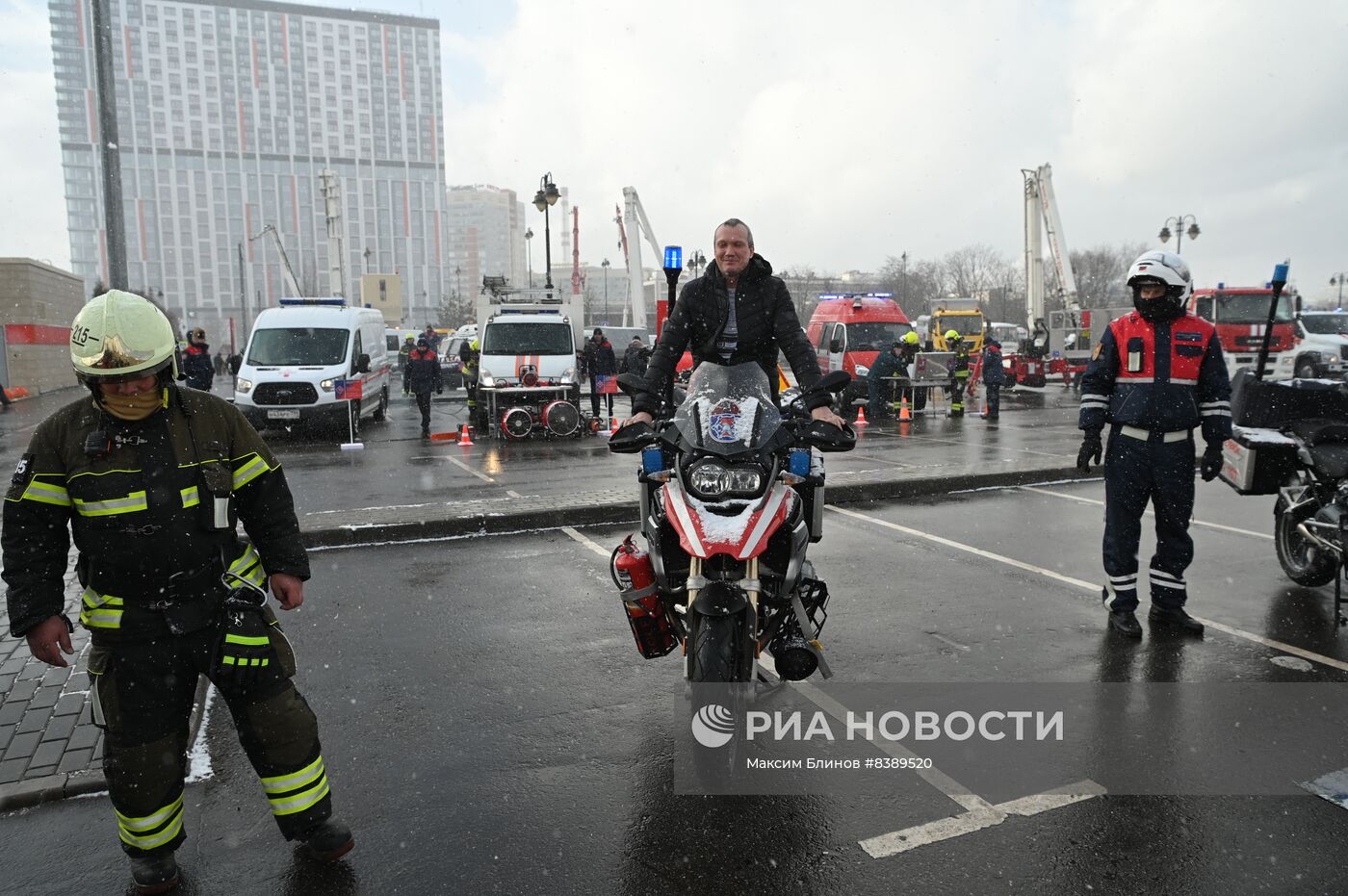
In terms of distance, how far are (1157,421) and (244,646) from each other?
4.89 meters

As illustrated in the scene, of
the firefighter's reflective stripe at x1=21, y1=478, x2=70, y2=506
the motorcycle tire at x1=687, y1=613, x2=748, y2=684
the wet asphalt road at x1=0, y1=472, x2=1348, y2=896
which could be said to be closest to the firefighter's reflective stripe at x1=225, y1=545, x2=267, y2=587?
the firefighter's reflective stripe at x1=21, y1=478, x2=70, y2=506

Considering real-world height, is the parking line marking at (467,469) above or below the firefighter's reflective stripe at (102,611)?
below

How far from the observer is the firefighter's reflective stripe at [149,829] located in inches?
117

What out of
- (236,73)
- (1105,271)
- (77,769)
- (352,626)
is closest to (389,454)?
(352,626)

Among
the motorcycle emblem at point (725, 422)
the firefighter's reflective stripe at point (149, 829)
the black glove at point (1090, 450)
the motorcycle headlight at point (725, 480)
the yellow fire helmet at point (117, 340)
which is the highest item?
the yellow fire helmet at point (117, 340)

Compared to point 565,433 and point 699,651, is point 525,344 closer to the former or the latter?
point 565,433

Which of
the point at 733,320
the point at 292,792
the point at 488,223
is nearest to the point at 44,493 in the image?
the point at 292,792

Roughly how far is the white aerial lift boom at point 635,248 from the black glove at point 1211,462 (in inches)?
1214

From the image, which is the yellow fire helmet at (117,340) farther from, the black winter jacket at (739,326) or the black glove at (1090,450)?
the black glove at (1090,450)

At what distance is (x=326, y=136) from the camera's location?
502 ft

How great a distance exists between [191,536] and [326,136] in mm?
168802

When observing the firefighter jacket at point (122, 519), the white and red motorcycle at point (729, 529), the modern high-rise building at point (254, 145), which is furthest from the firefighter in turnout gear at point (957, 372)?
the modern high-rise building at point (254, 145)

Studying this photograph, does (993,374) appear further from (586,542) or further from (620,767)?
(620,767)

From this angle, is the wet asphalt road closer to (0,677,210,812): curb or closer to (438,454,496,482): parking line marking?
(0,677,210,812): curb
